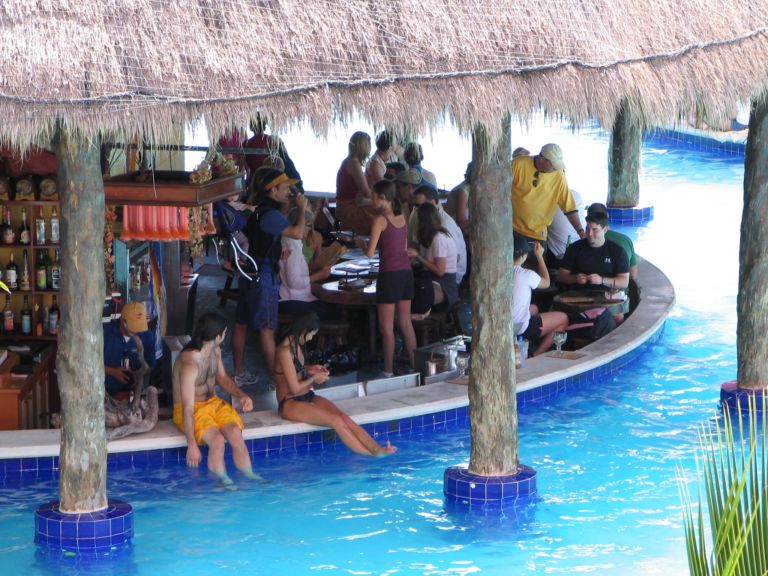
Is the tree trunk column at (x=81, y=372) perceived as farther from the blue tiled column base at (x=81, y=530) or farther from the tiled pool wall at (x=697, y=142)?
the tiled pool wall at (x=697, y=142)

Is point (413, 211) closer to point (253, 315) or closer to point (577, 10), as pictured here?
point (253, 315)

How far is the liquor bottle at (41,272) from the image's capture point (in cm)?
963

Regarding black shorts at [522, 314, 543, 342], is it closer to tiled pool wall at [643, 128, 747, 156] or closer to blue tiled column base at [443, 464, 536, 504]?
blue tiled column base at [443, 464, 536, 504]

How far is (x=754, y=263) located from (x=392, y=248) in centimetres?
270

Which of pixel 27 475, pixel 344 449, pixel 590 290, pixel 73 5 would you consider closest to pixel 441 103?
pixel 73 5

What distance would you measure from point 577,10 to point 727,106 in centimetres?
137

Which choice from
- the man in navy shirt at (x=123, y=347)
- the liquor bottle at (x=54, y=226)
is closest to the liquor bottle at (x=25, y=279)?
the liquor bottle at (x=54, y=226)

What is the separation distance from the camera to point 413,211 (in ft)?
38.0

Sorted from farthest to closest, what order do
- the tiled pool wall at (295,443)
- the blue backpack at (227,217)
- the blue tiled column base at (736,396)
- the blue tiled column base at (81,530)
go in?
1. the blue backpack at (227,217)
2. the blue tiled column base at (736,396)
3. the tiled pool wall at (295,443)
4. the blue tiled column base at (81,530)

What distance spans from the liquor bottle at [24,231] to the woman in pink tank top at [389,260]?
102 inches

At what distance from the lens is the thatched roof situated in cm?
583

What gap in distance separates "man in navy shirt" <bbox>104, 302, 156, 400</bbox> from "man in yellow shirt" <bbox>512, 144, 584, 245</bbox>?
398 centimetres

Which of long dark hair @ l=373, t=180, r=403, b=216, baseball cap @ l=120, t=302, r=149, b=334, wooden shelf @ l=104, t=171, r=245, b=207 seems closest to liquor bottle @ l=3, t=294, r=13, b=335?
baseball cap @ l=120, t=302, r=149, b=334

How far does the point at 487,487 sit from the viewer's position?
7.28 metres
